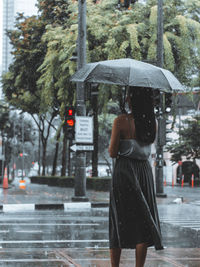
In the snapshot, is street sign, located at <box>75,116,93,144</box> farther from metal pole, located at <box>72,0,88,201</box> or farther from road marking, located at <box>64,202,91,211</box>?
road marking, located at <box>64,202,91,211</box>

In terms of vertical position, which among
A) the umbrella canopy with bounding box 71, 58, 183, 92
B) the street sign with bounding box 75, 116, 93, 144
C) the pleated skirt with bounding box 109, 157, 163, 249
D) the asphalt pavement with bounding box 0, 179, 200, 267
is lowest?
the asphalt pavement with bounding box 0, 179, 200, 267

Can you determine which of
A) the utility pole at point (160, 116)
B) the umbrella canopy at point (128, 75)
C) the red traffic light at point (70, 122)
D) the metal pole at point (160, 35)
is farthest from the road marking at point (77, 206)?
the umbrella canopy at point (128, 75)

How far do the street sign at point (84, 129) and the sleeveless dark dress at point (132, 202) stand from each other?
1255 centimetres

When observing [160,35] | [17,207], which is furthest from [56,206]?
[160,35]

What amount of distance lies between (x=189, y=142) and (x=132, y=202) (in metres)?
39.9

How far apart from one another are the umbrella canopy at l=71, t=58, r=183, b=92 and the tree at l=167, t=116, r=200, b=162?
37.9 m

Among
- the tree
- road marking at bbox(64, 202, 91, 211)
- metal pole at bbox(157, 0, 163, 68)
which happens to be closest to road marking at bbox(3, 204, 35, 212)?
road marking at bbox(64, 202, 91, 211)

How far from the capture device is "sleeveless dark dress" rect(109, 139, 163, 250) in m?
4.98

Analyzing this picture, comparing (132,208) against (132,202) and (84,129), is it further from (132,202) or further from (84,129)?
(84,129)

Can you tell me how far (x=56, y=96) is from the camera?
78.0 feet

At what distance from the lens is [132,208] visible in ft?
16.4

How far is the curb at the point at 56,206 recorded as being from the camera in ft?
52.3

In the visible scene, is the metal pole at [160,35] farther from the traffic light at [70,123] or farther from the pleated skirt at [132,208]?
the pleated skirt at [132,208]

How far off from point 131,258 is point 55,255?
3.20ft
